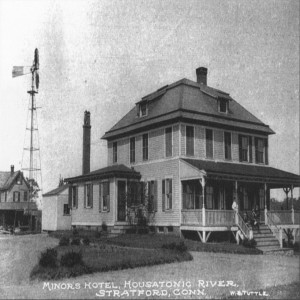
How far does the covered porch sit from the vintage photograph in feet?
0.25

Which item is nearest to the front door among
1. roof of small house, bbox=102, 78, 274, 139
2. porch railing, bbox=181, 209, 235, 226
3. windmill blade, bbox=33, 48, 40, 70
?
roof of small house, bbox=102, 78, 274, 139

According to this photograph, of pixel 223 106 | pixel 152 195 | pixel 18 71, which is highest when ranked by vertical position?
pixel 223 106

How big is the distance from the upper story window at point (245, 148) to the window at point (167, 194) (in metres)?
5.38

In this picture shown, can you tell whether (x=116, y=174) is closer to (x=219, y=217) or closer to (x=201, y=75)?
(x=219, y=217)

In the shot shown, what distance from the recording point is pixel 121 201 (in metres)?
26.9

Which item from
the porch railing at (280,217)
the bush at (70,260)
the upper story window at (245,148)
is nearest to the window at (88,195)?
the upper story window at (245,148)

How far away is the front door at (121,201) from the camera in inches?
1060

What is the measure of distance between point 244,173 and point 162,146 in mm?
4984

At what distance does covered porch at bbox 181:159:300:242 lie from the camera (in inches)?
900

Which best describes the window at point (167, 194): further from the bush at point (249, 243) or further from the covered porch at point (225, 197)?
the bush at point (249, 243)

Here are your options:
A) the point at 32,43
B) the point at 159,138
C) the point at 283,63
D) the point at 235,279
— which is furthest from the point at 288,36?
the point at 159,138

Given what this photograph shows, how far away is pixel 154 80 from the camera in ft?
73.5

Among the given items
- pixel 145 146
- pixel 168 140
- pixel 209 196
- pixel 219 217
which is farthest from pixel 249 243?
pixel 145 146

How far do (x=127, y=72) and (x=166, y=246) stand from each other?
7960 mm
